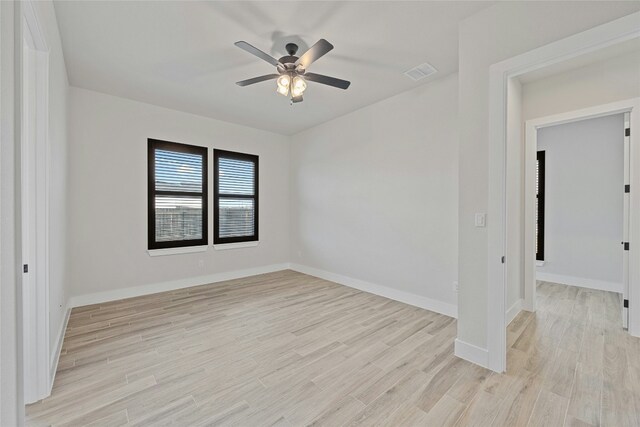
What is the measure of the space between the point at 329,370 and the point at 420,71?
319cm

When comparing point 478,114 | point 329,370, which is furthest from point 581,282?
point 329,370

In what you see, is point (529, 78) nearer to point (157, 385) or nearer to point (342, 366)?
point (342, 366)

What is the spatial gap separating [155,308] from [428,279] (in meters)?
3.52

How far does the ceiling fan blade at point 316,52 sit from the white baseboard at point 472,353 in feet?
8.82

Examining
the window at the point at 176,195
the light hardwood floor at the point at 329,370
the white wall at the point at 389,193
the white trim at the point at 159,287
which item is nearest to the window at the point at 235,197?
the window at the point at 176,195

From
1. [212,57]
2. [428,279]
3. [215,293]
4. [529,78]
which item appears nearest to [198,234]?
[215,293]

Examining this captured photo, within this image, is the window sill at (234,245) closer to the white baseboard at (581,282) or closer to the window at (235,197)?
the window at (235,197)

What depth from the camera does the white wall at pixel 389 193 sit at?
3266mm

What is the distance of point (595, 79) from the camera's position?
2.92 metres

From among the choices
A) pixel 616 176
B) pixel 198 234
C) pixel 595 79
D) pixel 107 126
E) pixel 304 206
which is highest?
pixel 595 79

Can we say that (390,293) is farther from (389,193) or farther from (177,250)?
(177,250)

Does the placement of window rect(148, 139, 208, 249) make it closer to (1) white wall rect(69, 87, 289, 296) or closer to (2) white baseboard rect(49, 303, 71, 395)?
(1) white wall rect(69, 87, 289, 296)

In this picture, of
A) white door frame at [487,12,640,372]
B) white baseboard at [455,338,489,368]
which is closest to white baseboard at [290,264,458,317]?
white baseboard at [455,338,489,368]

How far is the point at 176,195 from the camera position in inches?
171
